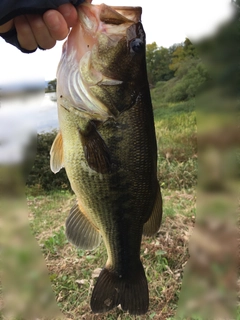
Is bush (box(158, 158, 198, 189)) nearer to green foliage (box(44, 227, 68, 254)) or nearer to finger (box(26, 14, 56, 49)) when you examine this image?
green foliage (box(44, 227, 68, 254))

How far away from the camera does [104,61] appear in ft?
3.76

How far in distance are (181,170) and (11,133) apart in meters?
2.64

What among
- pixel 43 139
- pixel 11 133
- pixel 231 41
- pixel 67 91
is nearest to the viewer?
pixel 67 91

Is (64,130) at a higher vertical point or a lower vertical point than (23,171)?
higher

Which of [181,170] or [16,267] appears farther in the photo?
[181,170]

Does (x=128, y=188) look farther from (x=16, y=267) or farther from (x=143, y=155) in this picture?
(x=16, y=267)

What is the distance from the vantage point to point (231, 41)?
2859mm

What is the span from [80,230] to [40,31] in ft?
2.04

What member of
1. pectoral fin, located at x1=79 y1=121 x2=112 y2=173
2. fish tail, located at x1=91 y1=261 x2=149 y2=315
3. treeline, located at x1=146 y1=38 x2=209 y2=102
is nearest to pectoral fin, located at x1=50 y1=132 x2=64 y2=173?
pectoral fin, located at x1=79 y1=121 x2=112 y2=173

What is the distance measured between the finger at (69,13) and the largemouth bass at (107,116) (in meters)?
0.02

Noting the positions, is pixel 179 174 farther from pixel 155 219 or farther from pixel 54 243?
pixel 155 219

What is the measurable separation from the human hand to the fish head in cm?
4

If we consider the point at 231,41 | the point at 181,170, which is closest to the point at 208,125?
the point at 231,41

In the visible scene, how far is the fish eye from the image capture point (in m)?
1.13
